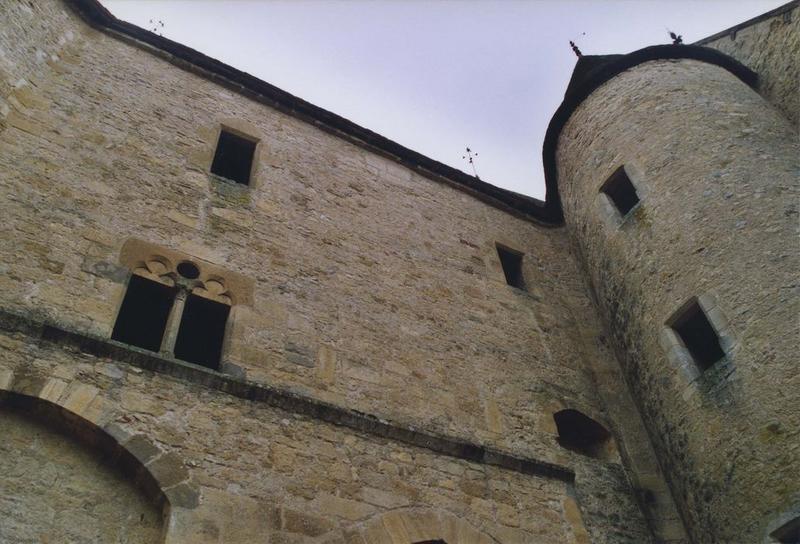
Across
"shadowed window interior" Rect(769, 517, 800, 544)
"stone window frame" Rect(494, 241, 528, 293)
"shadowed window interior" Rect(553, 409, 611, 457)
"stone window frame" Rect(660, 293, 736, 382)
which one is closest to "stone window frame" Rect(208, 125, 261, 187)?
"stone window frame" Rect(494, 241, 528, 293)

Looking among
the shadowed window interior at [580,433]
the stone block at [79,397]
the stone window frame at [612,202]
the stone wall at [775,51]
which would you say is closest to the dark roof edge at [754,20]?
the stone wall at [775,51]

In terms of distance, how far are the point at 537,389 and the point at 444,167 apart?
3.84m

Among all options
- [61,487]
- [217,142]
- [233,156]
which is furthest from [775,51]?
[61,487]

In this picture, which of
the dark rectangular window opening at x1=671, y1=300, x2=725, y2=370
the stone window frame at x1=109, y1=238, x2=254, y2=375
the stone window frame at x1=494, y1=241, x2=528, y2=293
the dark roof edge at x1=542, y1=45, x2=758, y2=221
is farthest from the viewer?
the dark roof edge at x1=542, y1=45, x2=758, y2=221

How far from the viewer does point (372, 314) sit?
6.80m

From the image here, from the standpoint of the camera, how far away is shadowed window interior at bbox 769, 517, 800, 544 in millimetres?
5391

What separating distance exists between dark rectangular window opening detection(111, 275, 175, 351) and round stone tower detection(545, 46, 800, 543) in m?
4.93

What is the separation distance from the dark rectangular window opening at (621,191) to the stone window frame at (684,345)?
1.89 m

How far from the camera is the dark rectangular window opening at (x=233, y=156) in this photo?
313 inches

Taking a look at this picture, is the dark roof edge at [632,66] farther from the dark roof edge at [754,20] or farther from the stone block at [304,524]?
the stone block at [304,524]

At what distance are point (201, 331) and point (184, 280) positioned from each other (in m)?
0.47

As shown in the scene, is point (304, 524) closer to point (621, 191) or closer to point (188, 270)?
point (188, 270)

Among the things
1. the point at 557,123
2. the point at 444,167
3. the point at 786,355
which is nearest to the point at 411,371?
the point at 786,355

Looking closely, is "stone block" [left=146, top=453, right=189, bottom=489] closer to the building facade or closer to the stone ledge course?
the building facade
